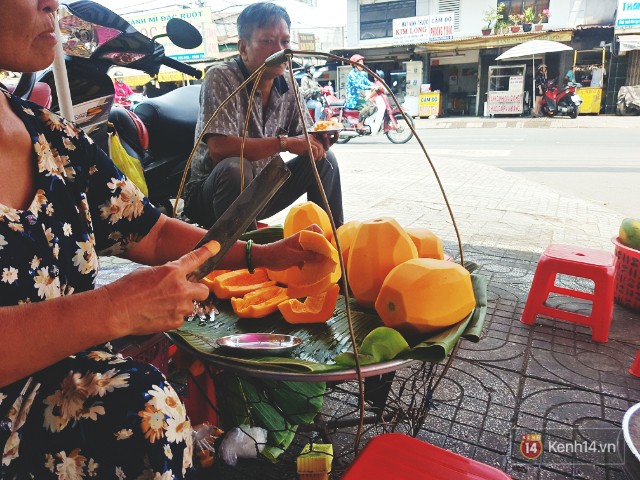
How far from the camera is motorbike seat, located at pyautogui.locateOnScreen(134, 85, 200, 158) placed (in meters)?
3.40

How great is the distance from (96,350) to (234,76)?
74.5 inches

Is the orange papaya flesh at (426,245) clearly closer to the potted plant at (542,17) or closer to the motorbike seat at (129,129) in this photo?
the motorbike seat at (129,129)

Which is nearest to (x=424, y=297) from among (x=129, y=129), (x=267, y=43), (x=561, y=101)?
(x=267, y=43)

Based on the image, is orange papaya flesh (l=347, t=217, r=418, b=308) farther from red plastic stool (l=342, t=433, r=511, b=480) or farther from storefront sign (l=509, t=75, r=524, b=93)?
storefront sign (l=509, t=75, r=524, b=93)

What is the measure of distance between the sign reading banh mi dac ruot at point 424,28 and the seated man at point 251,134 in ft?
60.8

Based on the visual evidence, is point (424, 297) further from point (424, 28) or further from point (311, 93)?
point (424, 28)

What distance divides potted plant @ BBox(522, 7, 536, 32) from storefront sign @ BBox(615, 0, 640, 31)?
2.87m

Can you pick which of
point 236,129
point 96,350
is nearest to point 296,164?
point 236,129

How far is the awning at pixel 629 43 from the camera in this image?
1541 cm

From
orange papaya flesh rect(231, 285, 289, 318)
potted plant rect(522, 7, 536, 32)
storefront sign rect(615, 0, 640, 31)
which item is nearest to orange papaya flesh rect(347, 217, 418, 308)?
orange papaya flesh rect(231, 285, 289, 318)

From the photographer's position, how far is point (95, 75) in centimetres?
269

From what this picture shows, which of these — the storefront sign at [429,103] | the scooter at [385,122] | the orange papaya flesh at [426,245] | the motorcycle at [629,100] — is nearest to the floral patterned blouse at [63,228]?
the orange papaya flesh at [426,245]

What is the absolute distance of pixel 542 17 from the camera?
17844mm

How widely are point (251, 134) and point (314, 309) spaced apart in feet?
5.37
